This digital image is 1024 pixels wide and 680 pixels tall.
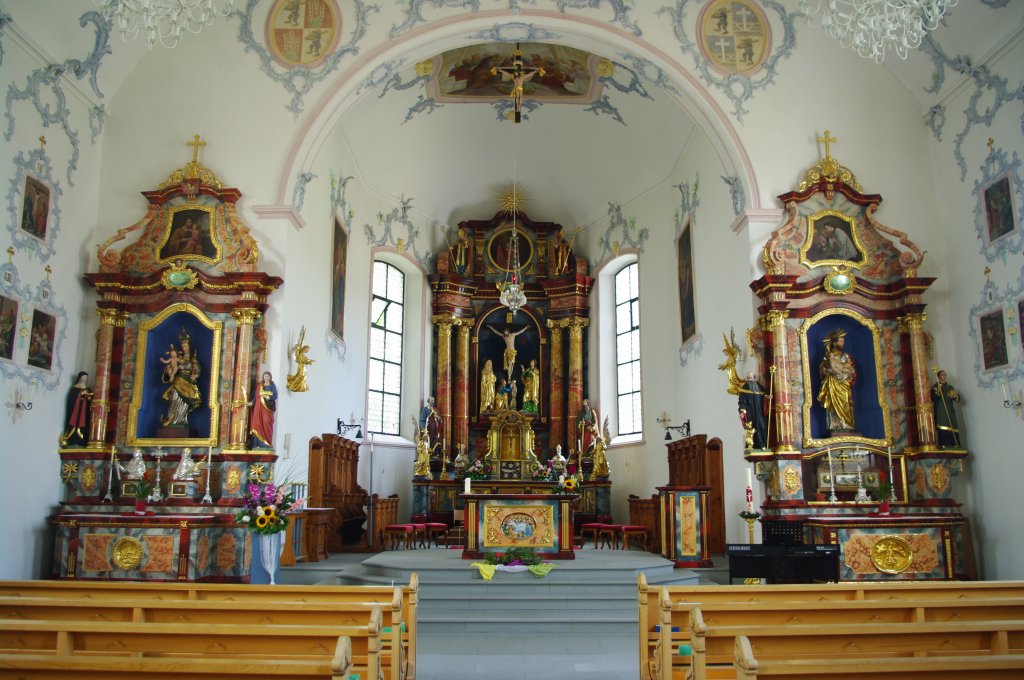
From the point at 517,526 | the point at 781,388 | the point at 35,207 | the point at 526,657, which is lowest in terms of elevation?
the point at 526,657

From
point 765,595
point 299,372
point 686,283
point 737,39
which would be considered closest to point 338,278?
point 299,372

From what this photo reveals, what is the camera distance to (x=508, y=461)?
65.3ft

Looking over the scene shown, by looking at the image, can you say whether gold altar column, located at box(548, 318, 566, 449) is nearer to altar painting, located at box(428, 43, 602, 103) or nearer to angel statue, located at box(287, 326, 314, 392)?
altar painting, located at box(428, 43, 602, 103)

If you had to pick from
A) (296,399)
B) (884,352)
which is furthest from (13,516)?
(884,352)

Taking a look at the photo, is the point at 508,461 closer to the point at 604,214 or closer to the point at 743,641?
the point at 604,214

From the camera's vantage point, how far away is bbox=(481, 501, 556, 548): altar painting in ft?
42.6

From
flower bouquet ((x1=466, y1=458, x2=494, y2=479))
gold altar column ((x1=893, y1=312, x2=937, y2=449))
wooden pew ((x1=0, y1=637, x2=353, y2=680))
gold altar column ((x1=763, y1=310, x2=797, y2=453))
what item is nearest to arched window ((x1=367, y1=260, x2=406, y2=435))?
flower bouquet ((x1=466, y1=458, x2=494, y2=479))

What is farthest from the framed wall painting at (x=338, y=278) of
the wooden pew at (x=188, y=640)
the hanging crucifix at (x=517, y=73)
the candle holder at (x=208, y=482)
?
the wooden pew at (x=188, y=640)

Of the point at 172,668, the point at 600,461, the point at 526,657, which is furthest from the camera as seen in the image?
the point at 600,461

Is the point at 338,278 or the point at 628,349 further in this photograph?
the point at 628,349

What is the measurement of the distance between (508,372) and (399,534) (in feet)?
20.6

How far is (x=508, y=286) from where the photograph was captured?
1727 cm

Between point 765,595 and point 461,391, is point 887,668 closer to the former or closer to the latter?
point 765,595

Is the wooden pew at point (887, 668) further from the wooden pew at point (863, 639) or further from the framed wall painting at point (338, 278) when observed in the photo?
the framed wall painting at point (338, 278)
